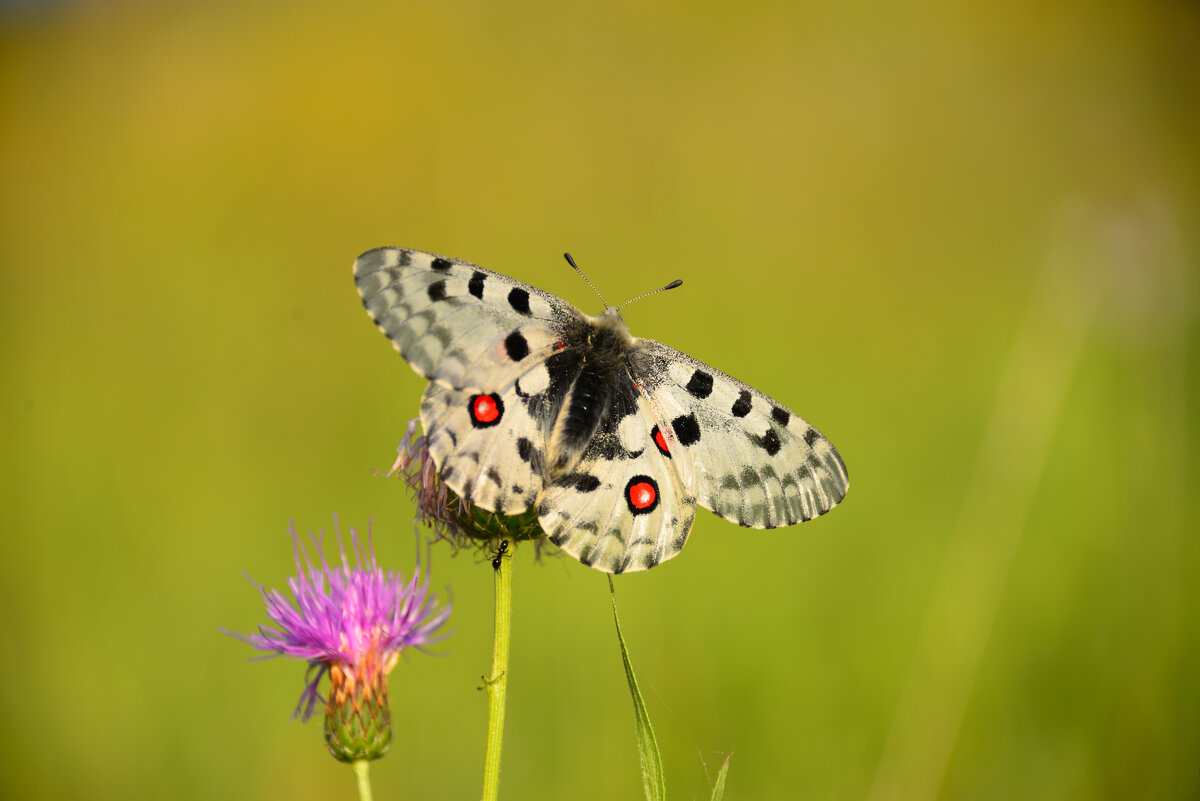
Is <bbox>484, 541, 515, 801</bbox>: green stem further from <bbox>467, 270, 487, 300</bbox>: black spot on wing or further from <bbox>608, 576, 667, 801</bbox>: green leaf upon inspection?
<bbox>467, 270, 487, 300</bbox>: black spot on wing

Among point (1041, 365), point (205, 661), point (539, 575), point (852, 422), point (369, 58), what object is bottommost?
point (205, 661)

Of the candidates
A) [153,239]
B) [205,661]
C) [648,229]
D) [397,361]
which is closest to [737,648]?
[205,661]

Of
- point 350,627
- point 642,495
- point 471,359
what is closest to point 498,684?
point 350,627

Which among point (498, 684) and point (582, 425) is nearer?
point (498, 684)

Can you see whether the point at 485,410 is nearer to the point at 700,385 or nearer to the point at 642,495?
the point at 642,495

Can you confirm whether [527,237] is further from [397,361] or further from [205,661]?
[205,661]

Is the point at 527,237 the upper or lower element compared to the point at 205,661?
upper

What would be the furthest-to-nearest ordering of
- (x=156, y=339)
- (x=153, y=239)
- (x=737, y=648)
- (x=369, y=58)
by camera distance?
(x=369, y=58) < (x=153, y=239) < (x=156, y=339) < (x=737, y=648)

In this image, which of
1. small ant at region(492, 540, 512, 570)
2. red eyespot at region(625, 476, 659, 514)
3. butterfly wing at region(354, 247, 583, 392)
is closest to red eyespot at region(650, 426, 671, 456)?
red eyespot at region(625, 476, 659, 514)
